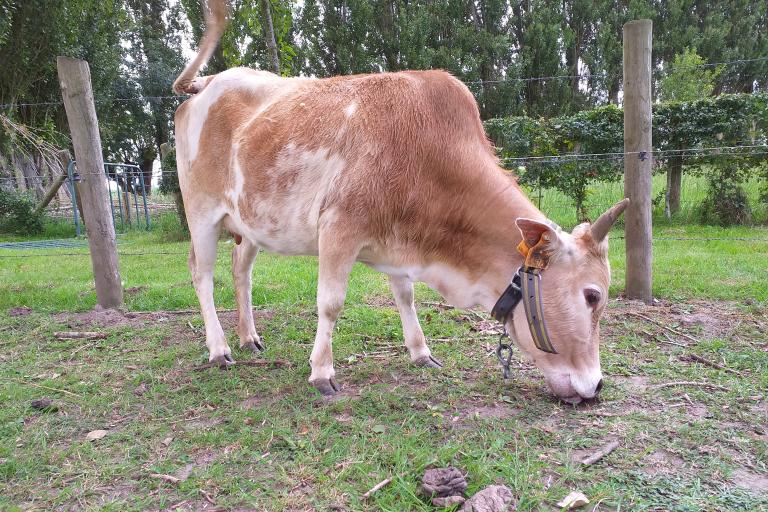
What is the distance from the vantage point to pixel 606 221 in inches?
108

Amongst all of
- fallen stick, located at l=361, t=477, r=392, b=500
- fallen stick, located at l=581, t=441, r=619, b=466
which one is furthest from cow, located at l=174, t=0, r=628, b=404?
fallen stick, located at l=361, t=477, r=392, b=500

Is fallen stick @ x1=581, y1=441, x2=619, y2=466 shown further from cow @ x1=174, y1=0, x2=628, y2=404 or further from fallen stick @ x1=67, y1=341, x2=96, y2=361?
fallen stick @ x1=67, y1=341, x2=96, y2=361

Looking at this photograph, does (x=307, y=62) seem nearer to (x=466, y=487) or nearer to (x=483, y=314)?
(x=483, y=314)

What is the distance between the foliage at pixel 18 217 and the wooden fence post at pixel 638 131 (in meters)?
15.5

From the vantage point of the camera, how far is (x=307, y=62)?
22312 mm

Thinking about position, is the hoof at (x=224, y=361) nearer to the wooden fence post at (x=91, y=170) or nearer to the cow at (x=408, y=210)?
the cow at (x=408, y=210)

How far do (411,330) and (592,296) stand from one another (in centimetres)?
142

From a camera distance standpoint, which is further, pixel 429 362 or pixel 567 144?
pixel 567 144

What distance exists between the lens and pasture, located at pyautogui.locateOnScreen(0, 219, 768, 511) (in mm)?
2281

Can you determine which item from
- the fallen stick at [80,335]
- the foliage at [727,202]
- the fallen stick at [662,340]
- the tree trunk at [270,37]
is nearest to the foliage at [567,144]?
the foliage at [727,202]

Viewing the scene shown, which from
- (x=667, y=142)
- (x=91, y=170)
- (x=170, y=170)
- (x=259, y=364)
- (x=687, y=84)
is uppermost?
(x=687, y=84)

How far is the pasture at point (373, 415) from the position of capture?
89.8 inches

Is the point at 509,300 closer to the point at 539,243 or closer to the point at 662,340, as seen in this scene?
the point at 539,243

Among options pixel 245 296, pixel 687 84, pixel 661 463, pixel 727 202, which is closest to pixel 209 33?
pixel 245 296
